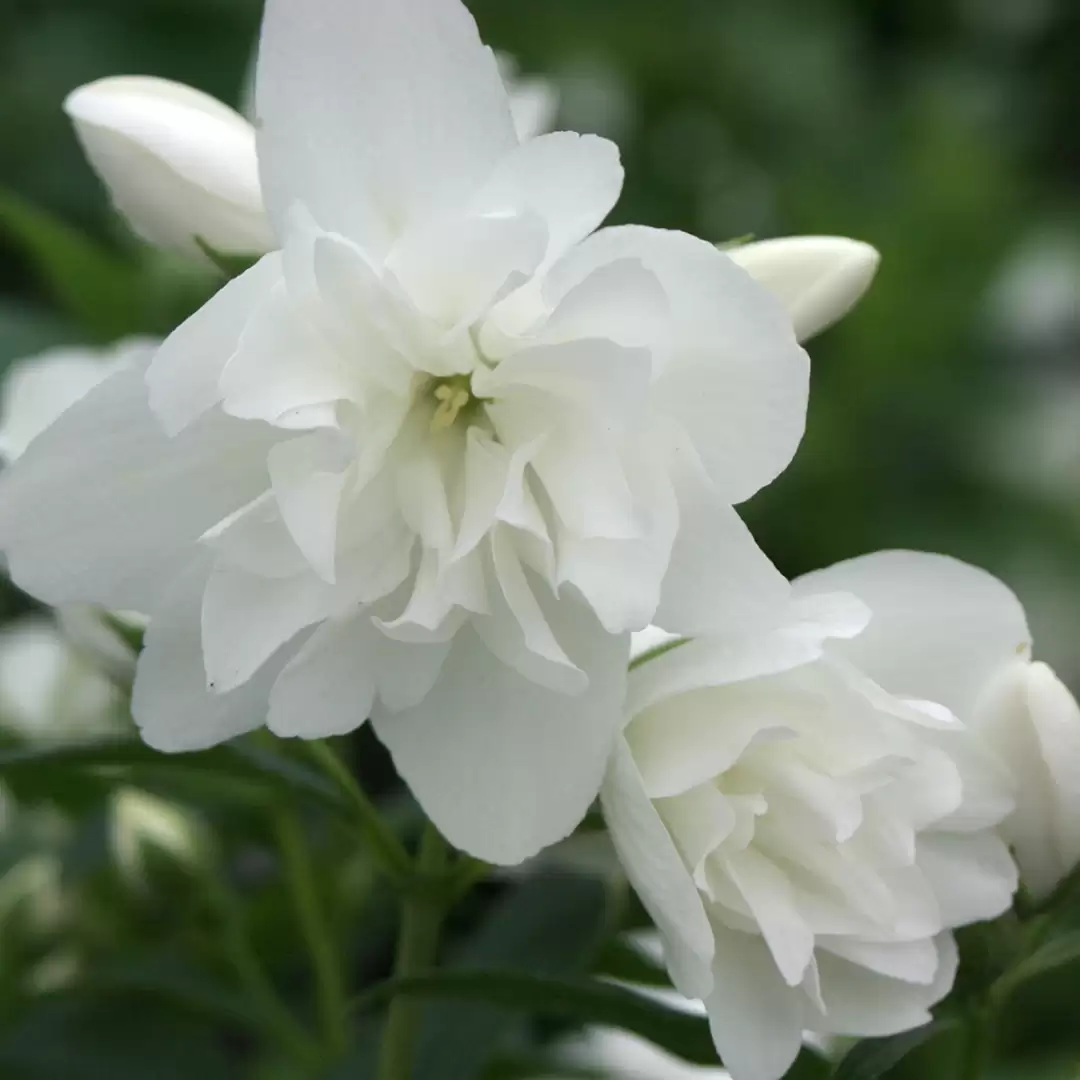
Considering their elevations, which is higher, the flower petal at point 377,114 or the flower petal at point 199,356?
the flower petal at point 377,114

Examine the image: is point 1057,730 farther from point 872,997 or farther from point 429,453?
point 429,453

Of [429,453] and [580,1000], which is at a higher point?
[429,453]

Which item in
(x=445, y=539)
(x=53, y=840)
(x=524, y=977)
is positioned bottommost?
(x=53, y=840)

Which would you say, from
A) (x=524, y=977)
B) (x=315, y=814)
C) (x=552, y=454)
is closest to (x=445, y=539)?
(x=552, y=454)

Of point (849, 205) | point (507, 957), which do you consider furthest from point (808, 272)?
point (849, 205)

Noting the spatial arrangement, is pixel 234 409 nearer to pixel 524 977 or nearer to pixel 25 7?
pixel 524 977

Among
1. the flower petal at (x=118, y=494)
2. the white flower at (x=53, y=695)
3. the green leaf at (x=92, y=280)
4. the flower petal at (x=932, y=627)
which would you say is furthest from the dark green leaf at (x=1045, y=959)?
the green leaf at (x=92, y=280)

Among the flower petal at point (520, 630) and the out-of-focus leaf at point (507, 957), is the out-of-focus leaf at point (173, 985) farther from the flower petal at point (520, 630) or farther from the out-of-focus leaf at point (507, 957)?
the flower petal at point (520, 630)
